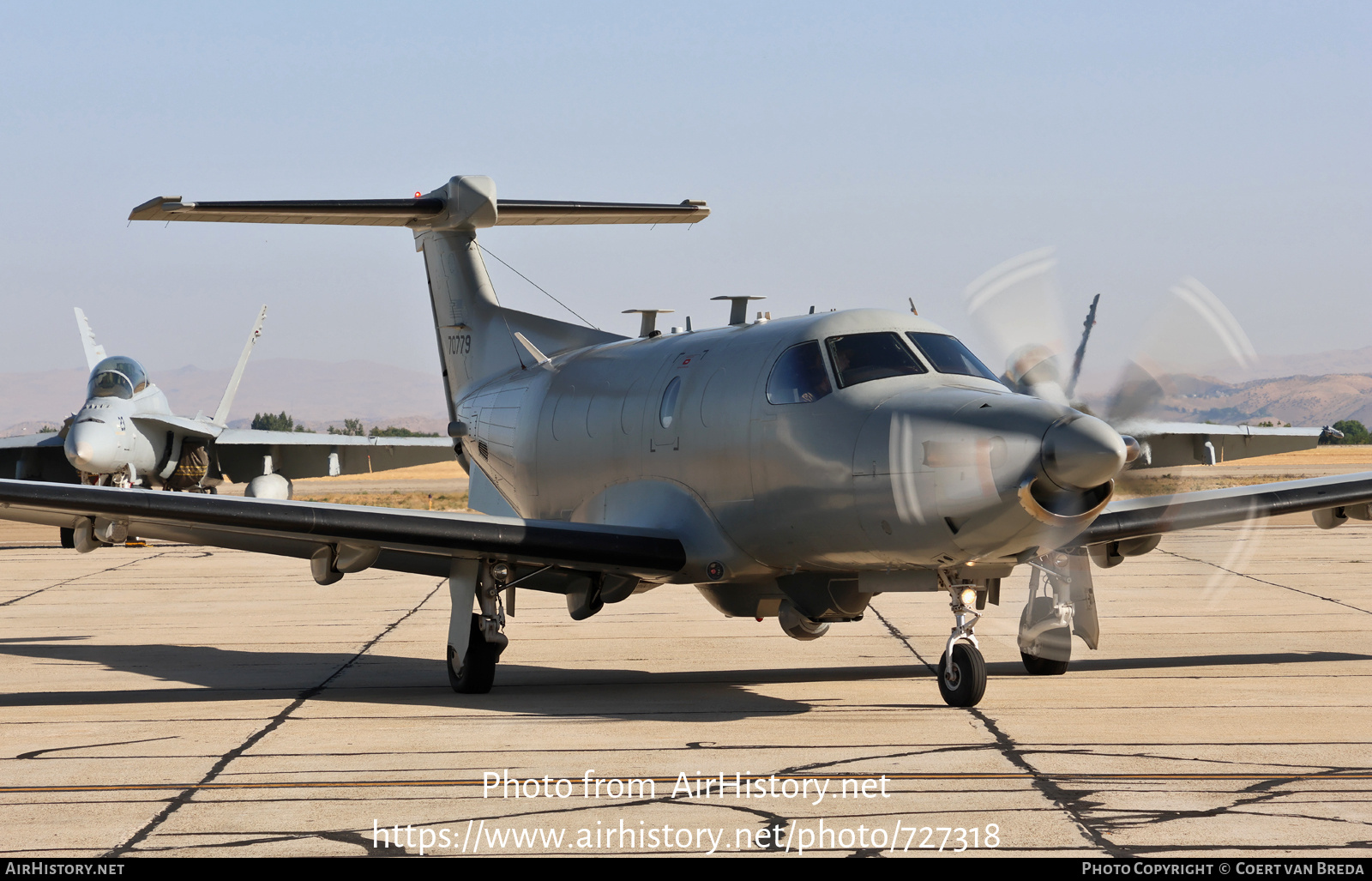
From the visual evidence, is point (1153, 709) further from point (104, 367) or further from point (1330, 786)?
point (104, 367)

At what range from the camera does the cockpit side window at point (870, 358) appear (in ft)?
35.0

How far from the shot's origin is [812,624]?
11914mm

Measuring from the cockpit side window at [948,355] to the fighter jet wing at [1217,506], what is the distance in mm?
1886

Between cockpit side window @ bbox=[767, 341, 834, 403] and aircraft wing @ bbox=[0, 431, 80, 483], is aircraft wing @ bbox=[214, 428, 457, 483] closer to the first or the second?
aircraft wing @ bbox=[0, 431, 80, 483]

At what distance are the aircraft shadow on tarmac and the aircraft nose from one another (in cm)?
1741

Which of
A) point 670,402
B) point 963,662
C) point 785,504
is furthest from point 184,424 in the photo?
point 963,662

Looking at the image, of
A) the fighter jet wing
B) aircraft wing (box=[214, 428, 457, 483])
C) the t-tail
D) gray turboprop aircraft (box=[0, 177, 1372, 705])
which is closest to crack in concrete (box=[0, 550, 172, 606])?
aircraft wing (box=[214, 428, 457, 483])

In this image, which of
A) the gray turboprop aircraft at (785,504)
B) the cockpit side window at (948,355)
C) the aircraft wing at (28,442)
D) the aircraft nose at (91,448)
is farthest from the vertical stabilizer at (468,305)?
the aircraft wing at (28,442)

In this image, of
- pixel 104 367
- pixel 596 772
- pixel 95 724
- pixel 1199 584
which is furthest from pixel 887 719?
pixel 104 367

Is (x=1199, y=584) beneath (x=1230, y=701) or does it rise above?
beneath

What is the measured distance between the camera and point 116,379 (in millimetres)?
33688

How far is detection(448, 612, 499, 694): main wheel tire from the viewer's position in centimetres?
1189

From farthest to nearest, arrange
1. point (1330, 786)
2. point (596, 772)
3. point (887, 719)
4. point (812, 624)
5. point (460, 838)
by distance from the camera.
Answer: point (812, 624) < point (887, 719) < point (596, 772) < point (1330, 786) < point (460, 838)
